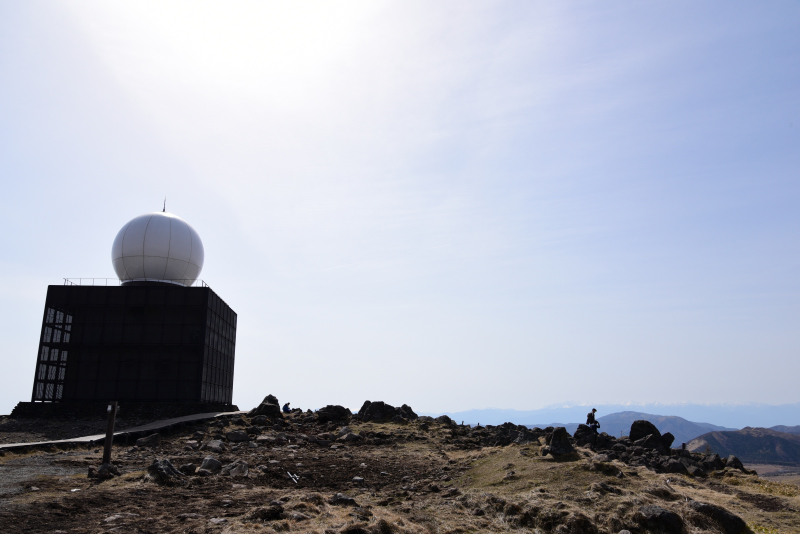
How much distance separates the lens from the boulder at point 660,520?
11.1m

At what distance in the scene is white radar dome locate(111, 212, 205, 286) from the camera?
4509 centimetres

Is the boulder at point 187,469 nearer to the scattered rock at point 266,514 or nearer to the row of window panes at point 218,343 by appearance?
the scattered rock at point 266,514

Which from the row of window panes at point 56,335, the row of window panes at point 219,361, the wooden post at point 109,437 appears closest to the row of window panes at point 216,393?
the row of window panes at point 219,361

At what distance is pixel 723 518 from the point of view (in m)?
11.3

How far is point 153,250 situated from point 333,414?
70.6ft

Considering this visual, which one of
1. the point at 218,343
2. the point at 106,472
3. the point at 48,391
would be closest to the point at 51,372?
the point at 48,391

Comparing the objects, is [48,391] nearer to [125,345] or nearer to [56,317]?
[56,317]

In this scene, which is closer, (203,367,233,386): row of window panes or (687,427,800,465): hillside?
(203,367,233,386): row of window panes

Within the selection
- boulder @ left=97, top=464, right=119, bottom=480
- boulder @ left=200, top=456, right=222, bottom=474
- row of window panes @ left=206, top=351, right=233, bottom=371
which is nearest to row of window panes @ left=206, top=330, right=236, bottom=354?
row of window panes @ left=206, top=351, right=233, bottom=371

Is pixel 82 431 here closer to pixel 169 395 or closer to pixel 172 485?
pixel 169 395

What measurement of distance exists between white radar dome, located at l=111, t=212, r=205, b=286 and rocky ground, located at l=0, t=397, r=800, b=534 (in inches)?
885

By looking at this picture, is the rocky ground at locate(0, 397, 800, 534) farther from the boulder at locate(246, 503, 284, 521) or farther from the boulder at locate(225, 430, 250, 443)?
the boulder at locate(225, 430, 250, 443)

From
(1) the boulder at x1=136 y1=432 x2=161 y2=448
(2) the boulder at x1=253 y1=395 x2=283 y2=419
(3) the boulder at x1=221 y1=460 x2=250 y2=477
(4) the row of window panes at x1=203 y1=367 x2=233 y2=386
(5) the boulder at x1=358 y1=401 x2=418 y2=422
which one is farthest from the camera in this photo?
(4) the row of window panes at x1=203 y1=367 x2=233 y2=386

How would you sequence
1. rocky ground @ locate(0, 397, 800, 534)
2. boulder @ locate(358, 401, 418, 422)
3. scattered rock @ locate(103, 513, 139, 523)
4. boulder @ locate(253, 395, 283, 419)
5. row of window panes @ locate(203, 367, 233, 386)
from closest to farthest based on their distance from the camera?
rocky ground @ locate(0, 397, 800, 534) → scattered rock @ locate(103, 513, 139, 523) → boulder @ locate(253, 395, 283, 419) → boulder @ locate(358, 401, 418, 422) → row of window panes @ locate(203, 367, 233, 386)
